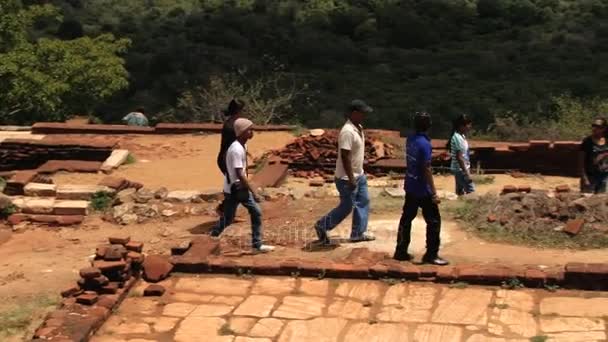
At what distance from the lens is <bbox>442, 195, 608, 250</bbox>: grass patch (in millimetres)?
8430

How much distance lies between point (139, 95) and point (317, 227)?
2805cm

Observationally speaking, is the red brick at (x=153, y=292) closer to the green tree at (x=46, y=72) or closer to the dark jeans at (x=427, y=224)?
the dark jeans at (x=427, y=224)

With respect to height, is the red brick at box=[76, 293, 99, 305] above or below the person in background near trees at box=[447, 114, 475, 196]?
below

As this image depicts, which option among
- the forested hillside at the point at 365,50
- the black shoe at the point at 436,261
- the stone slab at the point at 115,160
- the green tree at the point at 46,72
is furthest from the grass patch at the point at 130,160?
the forested hillside at the point at 365,50

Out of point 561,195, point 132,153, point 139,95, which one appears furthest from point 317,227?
point 139,95

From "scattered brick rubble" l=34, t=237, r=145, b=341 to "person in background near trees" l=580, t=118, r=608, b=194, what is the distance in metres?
5.32

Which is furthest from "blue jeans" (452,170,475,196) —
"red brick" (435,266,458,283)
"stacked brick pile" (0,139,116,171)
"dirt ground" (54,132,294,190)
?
"stacked brick pile" (0,139,116,171)

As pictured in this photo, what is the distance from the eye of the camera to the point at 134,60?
1624 inches

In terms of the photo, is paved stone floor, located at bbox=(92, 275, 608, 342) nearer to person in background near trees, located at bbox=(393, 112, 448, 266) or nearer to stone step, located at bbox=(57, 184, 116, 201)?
person in background near trees, located at bbox=(393, 112, 448, 266)

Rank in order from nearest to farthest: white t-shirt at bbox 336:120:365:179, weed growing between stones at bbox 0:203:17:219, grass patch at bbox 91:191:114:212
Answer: white t-shirt at bbox 336:120:365:179 → weed growing between stones at bbox 0:203:17:219 → grass patch at bbox 91:191:114:212

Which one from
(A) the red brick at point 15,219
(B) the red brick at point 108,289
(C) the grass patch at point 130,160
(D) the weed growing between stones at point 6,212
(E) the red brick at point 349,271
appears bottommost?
(A) the red brick at point 15,219

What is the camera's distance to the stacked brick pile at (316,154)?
1362 centimetres

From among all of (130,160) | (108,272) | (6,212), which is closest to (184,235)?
(6,212)

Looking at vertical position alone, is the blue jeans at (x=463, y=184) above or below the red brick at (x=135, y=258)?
above
